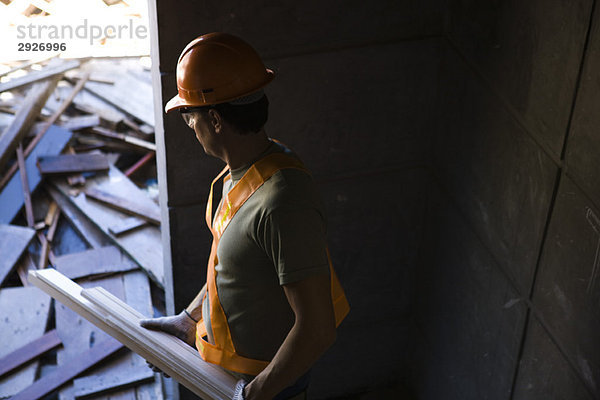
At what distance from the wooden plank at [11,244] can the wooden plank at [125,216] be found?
589 millimetres

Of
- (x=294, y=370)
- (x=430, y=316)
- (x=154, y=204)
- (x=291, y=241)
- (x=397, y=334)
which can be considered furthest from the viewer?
(x=154, y=204)

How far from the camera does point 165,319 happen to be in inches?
126

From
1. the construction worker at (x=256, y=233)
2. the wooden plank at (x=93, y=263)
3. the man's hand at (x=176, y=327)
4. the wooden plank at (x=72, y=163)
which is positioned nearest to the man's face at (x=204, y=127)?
the construction worker at (x=256, y=233)

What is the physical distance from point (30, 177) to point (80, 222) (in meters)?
0.88

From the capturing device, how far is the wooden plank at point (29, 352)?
202 inches

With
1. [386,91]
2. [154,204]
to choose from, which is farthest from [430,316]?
[154,204]

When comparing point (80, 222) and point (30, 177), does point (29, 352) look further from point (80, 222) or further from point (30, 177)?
point (30, 177)

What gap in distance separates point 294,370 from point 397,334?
2.38 m

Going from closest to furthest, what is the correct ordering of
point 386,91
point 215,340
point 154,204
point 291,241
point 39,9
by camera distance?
point 291,241, point 215,340, point 386,91, point 154,204, point 39,9

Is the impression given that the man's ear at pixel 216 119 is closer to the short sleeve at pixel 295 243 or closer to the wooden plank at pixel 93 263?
the short sleeve at pixel 295 243

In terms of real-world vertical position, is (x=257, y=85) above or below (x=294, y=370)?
above

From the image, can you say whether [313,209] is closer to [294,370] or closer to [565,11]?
[294,370]

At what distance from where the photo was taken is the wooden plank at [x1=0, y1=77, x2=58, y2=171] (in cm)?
727

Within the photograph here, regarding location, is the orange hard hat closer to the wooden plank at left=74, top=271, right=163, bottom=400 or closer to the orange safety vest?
the orange safety vest
